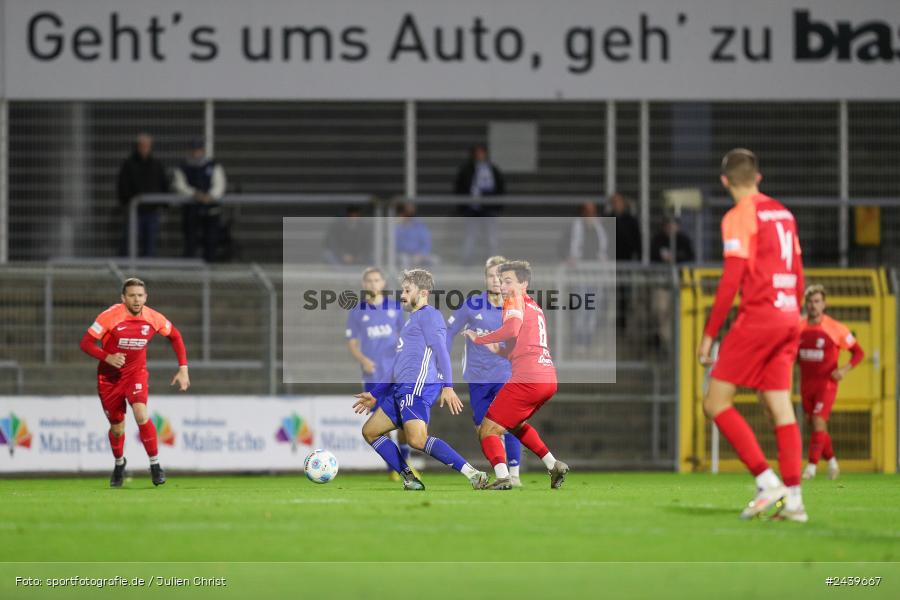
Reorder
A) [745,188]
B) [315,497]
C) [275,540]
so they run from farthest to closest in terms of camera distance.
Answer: [315,497], [745,188], [275,540]

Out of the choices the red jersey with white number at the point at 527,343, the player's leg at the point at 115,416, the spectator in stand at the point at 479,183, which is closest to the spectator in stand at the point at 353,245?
the spectator in stand at the point at 479,183

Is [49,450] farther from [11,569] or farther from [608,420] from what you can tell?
[11,569]

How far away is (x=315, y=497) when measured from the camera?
40.7 ft

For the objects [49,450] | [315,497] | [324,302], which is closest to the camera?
[315,497]

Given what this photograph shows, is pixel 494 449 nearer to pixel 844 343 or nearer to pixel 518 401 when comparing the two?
pixel 518 401

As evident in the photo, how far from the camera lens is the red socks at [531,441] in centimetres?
1341

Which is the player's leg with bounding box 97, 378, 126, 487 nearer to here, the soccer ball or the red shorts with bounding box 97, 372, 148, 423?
the red shorts with bounding box 97, 372, 148, 423

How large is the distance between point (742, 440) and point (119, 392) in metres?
7.68

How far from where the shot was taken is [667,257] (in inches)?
846

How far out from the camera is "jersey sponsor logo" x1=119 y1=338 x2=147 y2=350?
50.8 ft

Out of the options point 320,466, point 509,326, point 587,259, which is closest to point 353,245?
point 587,259

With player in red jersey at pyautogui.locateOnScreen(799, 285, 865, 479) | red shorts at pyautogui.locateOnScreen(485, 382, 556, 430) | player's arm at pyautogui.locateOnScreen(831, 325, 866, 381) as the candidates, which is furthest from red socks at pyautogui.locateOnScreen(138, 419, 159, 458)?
player's arm at pyautogui.locateOnScreen(831, 325, 866, 381)

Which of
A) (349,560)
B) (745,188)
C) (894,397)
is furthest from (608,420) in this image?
(349,560)

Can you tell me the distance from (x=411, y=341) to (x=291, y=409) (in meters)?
6.13
